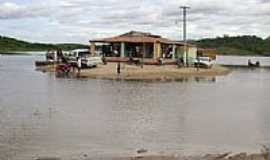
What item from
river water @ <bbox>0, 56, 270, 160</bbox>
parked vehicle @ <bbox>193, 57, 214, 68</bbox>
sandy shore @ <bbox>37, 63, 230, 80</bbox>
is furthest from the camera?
parked vehicle @ <bbox>193, 57, 214, 68</bbox>

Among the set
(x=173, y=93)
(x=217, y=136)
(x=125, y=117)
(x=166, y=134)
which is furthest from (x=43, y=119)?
(x=173, y=93)

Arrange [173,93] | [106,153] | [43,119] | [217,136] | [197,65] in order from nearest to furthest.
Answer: [106,153] < [217,136] < [43,119] < [173,93] < [197,65]

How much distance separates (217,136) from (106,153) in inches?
203

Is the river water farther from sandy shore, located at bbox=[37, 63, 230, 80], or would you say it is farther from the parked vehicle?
the parked vehicle

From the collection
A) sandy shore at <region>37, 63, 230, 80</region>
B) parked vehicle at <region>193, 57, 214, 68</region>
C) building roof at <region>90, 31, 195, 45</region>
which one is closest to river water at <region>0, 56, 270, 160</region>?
sandy shore at <region>37, 63, 230, 80</region>

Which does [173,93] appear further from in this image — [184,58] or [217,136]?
[184,58]

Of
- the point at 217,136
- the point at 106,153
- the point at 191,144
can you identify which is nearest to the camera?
the point at 106,153

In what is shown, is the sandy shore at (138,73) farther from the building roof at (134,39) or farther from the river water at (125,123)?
the river water at (125,123)

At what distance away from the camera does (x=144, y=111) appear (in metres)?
29.0

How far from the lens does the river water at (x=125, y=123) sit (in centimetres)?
1806

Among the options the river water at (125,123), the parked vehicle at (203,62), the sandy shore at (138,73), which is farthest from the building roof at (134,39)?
the river water at (125,123)

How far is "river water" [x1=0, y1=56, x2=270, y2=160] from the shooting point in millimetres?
18062

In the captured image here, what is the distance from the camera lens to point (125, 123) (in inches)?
942

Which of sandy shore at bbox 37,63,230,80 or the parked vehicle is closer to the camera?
sandy shore at bbox 37,63,230,80
